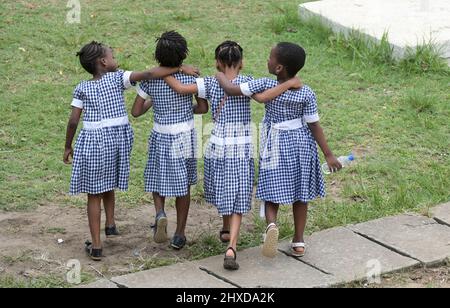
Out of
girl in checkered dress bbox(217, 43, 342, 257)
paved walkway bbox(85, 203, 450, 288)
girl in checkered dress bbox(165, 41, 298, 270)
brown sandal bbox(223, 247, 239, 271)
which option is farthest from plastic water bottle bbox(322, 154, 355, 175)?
brown sandal bbox(223, 247, 239, 271)

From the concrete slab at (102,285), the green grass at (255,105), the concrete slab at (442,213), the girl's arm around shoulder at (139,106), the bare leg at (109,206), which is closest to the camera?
the concrete slab at (102,285)

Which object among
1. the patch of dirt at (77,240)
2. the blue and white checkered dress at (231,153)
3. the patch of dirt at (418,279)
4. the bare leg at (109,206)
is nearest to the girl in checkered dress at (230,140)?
the blue and white checkered dress at (231,153)

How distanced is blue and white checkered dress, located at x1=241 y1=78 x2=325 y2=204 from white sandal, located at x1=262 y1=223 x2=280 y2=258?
198 mm

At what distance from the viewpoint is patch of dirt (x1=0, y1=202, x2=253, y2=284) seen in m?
5.52

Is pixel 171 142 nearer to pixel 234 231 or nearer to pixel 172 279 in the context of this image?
pixel 234 231

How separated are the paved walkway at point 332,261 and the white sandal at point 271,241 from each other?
0.09 m

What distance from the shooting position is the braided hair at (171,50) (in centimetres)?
551

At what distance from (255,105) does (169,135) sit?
8.70 ft

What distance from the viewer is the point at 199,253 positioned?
572cm

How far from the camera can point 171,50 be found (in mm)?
5508

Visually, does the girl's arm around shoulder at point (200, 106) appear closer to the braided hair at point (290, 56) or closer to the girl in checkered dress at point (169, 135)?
the girl in checkered dress at point (169, 135)

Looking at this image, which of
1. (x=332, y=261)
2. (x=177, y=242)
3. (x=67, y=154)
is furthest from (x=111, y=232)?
(x=332, y=261)
